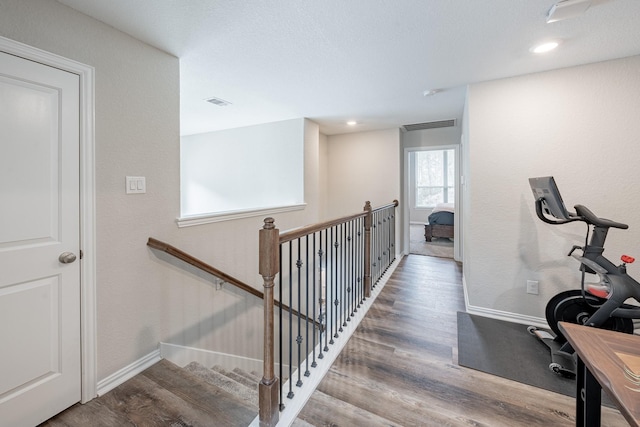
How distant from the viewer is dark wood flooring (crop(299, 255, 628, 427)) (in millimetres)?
1457

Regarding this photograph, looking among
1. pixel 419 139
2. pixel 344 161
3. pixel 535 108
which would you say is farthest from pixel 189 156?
pixel 535 108

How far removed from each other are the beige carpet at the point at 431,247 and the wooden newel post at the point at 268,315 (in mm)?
4260

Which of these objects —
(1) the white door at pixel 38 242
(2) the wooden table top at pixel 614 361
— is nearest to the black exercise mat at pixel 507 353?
(2) the wooden table top at pixel 614 361

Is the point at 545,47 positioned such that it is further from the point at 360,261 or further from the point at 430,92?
the point at 360,261

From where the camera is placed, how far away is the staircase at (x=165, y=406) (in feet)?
4.88

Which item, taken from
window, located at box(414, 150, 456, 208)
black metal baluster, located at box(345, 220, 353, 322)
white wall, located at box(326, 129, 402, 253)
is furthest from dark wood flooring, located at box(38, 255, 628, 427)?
window, located at box(414, 150, 456, 208)

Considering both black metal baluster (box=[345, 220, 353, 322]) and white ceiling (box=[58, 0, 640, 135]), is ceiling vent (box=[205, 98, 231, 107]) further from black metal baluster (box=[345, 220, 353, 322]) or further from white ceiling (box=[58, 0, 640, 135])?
black metal baluster (box=[345, 220, 353, 322])

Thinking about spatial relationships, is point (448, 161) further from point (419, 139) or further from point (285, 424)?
point (285, 424)

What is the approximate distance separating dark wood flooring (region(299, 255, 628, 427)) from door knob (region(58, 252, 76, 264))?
1609 mm

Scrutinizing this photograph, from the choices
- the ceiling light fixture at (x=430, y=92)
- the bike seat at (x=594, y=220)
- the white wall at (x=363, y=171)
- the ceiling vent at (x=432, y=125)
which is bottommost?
the bike seat at (x=594, y=220)

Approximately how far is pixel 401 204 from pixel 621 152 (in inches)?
109

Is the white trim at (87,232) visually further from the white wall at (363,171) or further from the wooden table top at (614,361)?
the white wall at (363,171)

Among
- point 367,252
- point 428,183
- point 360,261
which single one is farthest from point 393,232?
point 428,183

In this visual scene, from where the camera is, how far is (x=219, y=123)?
4168 mm
